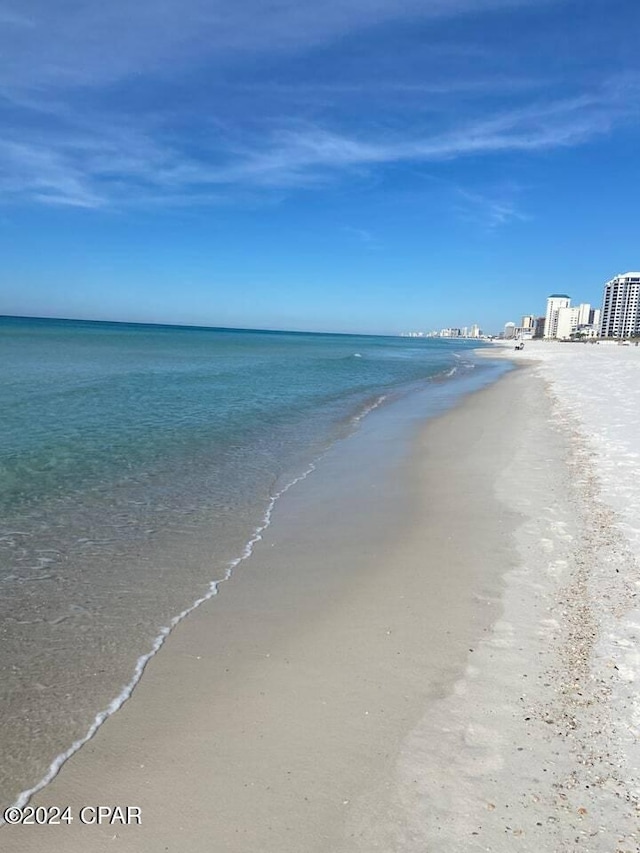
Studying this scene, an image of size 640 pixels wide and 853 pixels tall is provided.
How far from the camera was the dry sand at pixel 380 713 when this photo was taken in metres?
3.04

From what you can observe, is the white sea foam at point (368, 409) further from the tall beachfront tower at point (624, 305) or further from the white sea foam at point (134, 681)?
the tall beachfront tower at point (624, 305)

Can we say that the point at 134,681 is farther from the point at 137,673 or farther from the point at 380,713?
the point at 380,713

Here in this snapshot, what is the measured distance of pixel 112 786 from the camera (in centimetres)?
340

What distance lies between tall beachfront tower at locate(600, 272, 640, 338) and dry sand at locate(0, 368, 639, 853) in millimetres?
193059

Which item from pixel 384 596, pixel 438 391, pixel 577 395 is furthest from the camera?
pixel 438 391

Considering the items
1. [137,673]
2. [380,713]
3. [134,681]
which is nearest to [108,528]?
[137,673]

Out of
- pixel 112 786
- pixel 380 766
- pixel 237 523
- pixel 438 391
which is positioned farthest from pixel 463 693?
pixel 438 391

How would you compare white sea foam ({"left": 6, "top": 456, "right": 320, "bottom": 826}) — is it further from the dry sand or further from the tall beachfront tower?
the tall beachfront tower

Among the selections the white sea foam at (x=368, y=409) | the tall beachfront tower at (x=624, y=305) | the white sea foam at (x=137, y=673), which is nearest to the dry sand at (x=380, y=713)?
the white sea foam at (x=137, y=673)

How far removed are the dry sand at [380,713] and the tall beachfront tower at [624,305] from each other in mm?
193059

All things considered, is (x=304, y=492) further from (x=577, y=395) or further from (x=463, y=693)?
(x=577, y=395)

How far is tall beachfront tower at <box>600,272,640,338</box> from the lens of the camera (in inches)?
7003

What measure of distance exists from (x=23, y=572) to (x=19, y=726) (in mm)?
2919

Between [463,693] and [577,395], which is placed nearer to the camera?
[463,693]
